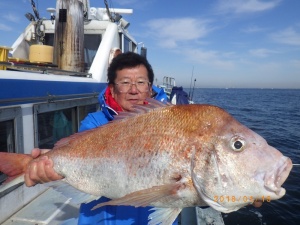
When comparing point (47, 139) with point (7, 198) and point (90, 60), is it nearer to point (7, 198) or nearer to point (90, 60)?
point (7, 198)

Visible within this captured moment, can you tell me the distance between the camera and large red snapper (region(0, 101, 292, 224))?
1.70 meters

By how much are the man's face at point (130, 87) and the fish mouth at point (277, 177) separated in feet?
4.54

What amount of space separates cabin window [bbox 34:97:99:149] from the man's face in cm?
182

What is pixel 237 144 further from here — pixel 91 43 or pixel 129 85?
pixel 91 43

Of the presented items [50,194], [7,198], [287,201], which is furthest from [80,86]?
[287,201]

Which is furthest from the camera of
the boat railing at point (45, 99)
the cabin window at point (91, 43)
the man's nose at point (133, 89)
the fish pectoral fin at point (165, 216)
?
the cabin window at point (91, 43)

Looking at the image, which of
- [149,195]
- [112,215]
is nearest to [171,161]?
[149,195]

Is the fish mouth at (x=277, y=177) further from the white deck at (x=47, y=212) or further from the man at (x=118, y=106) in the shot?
the white deck at (x=47, y=212)

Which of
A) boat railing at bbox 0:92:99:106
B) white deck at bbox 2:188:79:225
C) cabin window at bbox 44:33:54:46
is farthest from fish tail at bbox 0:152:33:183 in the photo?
cabin window at bbox 44:33:54:46

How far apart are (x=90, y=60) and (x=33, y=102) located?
184 inches

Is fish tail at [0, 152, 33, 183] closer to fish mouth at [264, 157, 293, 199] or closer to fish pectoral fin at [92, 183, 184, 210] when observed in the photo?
fish pectoral fin at [92, 183, 184, 210]

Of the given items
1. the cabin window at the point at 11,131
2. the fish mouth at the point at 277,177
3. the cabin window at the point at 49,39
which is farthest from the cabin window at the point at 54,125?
the cabin window at the point at 49,39

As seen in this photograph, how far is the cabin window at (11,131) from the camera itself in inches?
128

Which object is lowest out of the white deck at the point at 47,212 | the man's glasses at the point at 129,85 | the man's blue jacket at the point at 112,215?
the white deck at the point at 47,212
